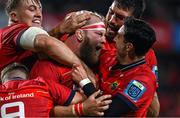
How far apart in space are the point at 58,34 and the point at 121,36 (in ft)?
1.75

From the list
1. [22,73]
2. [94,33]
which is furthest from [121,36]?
[22,73]

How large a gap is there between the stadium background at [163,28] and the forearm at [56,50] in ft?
19.4

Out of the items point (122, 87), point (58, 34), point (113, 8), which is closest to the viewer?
point (122, 87)

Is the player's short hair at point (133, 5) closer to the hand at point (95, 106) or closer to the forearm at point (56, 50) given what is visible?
the forearm at point (56, 50)

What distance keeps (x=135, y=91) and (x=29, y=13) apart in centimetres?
116

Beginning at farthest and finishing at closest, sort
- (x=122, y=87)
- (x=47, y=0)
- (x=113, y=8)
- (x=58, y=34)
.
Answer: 1. (x=47, y=0)
2. (x=113, y=8)
3. (x=58, y=34)
4. (x=122, y=87)

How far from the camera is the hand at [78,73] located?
4.38 meters

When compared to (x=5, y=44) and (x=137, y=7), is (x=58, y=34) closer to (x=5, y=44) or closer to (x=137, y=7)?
(x=5, y=44)

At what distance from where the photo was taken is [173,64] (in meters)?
11.3

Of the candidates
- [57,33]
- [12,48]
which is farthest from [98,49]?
[12,48]

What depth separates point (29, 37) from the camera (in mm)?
4348

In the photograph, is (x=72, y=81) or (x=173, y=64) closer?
(x=72, y=81)

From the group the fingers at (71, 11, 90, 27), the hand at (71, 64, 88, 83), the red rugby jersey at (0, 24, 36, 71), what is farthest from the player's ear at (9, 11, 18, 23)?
the hand at (71, 64, 88, 83)

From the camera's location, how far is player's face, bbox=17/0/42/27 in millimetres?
4844
